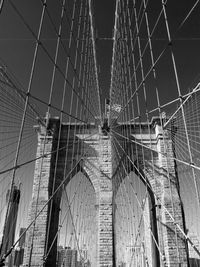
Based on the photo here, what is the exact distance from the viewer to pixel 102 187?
10305mm

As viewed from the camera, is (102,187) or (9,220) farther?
(102,187)

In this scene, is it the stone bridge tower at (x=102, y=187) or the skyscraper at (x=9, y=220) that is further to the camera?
the stone bridge tower at (x=102, y=187)

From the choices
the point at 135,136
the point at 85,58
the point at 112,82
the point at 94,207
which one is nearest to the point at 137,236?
the point at 94,207

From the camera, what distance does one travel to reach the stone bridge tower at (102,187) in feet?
29.8

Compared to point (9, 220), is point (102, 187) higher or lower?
higher

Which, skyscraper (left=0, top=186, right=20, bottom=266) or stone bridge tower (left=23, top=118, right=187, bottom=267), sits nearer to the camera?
skyscraper (left=0, top=186, right=20, bottom=266)

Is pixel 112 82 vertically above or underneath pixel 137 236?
above

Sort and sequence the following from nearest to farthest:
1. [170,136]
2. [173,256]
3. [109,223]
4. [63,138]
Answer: [173,256], [109,223], [170,136], [63,138]

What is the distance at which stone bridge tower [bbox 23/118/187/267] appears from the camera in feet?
29.8

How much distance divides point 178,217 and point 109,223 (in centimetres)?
255

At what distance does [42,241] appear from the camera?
30.1 ft

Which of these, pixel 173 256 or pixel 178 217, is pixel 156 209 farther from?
pixel 173 256

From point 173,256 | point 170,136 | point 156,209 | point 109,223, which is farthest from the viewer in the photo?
point 170,136

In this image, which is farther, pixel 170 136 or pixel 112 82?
pixel 112 82
